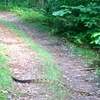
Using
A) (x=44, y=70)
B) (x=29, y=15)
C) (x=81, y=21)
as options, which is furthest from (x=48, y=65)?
(x=29, y=15)

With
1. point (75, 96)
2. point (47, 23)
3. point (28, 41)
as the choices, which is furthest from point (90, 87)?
point (47, 23)

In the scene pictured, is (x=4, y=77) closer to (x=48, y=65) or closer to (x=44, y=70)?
(x=44, y=70)

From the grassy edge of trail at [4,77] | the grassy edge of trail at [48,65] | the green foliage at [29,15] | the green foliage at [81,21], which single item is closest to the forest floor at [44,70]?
the grassy edge of trail at [48,65]

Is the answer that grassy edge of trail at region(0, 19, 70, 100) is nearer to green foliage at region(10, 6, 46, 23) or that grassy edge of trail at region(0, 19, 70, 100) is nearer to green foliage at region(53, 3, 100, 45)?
green foliage at region(53, 3, 100, 45)

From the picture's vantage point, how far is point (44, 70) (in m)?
9.09

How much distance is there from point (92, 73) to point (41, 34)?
6037 mm

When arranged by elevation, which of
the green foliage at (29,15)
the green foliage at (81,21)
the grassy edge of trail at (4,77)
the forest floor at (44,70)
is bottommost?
the forest floor at (44,70)

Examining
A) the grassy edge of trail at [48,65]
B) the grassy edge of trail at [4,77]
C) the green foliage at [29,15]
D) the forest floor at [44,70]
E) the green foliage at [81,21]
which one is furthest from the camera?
the green foliage at [29,15]

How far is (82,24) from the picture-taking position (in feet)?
44.3

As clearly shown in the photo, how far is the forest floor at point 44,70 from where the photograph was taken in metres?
7.34

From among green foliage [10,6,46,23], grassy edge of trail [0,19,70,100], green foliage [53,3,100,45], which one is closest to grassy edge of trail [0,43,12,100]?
grassy edge of trail [0,19,70,100]

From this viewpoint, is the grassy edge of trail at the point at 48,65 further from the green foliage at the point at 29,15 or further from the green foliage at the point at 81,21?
the green foliage at the point at 29,15

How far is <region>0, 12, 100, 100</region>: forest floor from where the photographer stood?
7344 mm

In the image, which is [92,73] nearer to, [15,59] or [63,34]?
[15,59]
